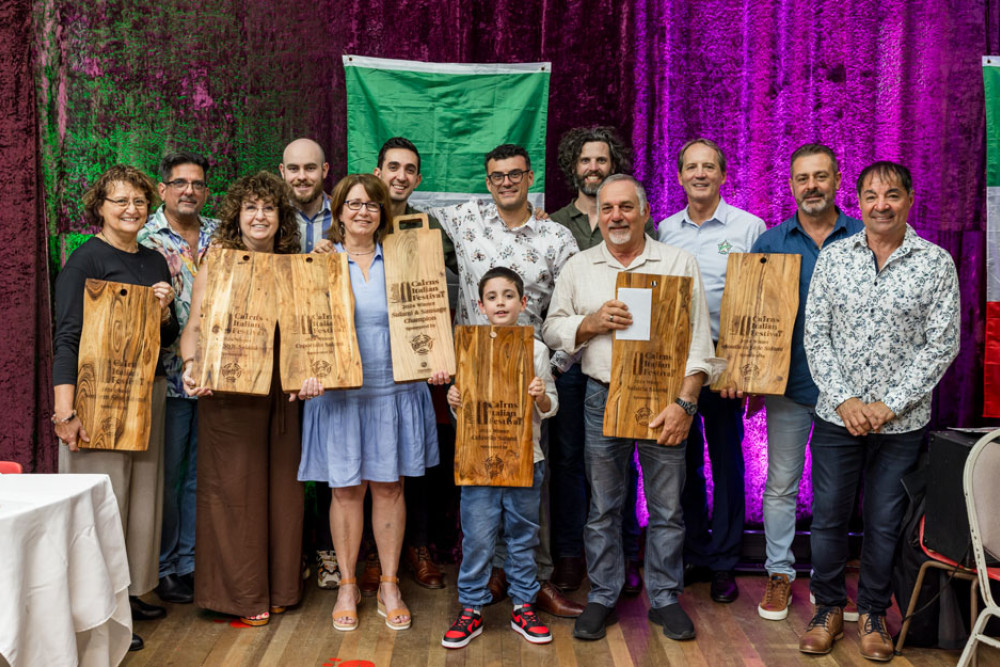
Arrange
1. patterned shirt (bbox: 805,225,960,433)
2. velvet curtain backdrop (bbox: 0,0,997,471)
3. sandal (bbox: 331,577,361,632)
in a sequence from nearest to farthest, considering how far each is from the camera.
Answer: patterned shirt (bbox: 805,225,960,433) < sandal (bbox: 331,577,361,632) < velvet curtain backdrop (bbox: 0,0,997,471)

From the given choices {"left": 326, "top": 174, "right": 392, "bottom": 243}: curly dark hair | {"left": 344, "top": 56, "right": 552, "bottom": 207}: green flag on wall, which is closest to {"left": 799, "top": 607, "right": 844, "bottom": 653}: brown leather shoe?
{"left": 326, "top": 174, "right": 392, "bottom": 243}: curly dark hair

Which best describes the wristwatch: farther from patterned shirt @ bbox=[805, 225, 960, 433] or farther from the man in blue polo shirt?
the man in blue polo shirt

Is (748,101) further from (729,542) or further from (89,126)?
(89,126)

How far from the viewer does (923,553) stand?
3045mm

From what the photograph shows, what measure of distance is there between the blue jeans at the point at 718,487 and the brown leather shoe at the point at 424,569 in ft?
3.51

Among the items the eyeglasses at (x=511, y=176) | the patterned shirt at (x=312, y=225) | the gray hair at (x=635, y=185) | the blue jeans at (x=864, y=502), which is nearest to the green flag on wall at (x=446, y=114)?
the patterned shirt at (x=312, y=225)

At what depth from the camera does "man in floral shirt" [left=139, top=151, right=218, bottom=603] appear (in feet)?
11.3

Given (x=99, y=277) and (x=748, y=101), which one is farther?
(x=748, y=101)

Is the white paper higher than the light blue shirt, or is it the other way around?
the light blue shirt

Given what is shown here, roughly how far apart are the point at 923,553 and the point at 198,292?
269 cm

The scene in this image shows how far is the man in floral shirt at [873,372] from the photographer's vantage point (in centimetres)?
292

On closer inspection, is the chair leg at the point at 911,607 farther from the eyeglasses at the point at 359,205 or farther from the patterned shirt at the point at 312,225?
the patterned shirt at the point at 312,225

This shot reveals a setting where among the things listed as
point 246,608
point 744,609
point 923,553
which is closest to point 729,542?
point 744,609

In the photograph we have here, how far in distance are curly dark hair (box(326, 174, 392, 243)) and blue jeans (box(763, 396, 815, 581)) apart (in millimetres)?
1656
